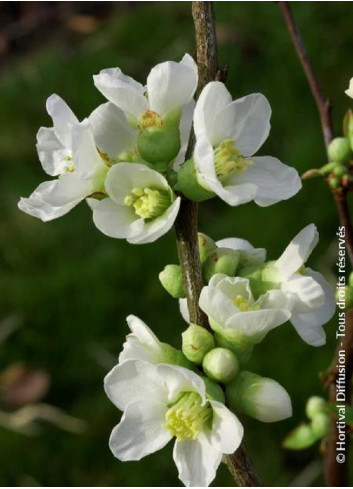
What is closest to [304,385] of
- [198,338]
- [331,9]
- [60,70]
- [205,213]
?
[205,213]

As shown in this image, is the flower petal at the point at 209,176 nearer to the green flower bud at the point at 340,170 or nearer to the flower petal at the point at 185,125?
the flower petal at the point at 185,125

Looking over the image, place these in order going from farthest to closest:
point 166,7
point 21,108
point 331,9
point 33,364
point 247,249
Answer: point 166,7
point 21,108
point 331,9
point 33,364
point 247,249

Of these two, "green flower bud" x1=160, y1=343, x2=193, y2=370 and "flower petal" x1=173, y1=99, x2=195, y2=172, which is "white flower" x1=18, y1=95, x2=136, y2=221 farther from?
"green flower bud" x1=160, y1=343, x2=193, y2=370

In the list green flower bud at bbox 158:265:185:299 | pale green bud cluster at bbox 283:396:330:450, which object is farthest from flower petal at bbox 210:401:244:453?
pale green bud cluster at bbox 283:396:330:450

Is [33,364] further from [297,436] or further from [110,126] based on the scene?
[110,126]

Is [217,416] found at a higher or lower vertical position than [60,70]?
higher

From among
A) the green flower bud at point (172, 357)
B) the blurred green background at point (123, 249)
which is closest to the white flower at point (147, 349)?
the green flower bud at point (172, 357)

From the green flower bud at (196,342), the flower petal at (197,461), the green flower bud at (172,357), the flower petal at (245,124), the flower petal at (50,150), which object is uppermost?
the flower petal at (245,124)

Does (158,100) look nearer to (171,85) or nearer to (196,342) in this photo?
(171,85)
